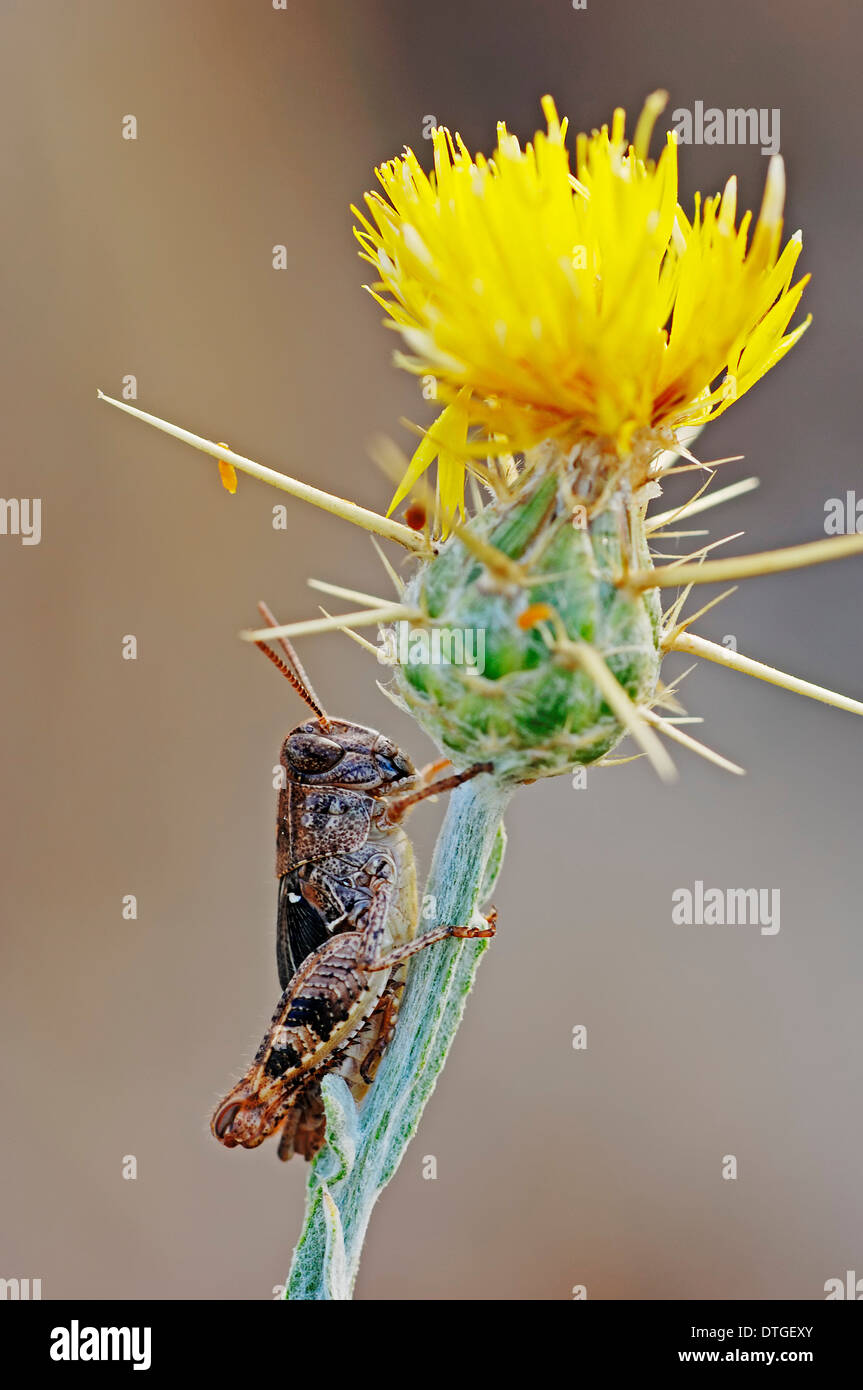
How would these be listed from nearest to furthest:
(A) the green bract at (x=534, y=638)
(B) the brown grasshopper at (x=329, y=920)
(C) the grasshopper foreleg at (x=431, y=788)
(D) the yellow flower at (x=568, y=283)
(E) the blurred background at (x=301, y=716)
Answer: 1. (D) the yellow flower at (x=568, y=283)
2. (A) the green bract at (x=534, y=638)
3. (C) the grasshopper foreleg at (x=431, y=788)
4. (B) the brown grasshopper at (x=329, y=920)
5. (E) the blurred background at (x=301, y=716)

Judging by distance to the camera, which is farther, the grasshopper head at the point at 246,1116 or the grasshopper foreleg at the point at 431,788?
the grasshopper head at the point at 246,1116

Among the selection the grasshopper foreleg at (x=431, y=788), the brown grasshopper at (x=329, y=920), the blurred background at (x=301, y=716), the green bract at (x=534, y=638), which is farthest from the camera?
the blurred background at (x=301, y=716)

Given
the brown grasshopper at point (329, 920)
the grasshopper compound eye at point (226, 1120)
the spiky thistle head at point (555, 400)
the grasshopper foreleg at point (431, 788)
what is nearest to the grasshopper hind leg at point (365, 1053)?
the brown grasshopper at point (329, 920)

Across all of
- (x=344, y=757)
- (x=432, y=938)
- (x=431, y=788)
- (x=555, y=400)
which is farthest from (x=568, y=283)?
(x=344, y=757)

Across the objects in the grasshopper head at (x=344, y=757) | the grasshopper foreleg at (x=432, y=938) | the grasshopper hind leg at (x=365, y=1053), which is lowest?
the grasshopper hind leg at (x=365, y=1053)

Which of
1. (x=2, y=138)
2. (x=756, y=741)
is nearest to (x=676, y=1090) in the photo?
(x=756, y=741)

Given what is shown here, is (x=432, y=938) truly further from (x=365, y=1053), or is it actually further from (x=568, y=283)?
(x=568, y=283)

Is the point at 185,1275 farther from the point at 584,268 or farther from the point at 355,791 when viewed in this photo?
the point at 584,268

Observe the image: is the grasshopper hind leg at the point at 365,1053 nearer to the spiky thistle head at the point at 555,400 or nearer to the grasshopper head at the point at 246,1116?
the grasshopper head at the point at 246,1116
